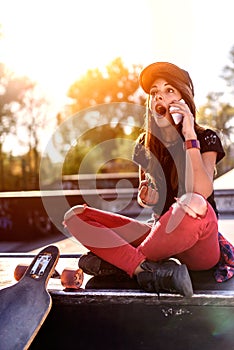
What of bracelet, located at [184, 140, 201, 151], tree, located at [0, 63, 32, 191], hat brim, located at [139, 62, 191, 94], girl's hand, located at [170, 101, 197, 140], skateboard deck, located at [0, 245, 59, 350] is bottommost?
skateboard deck, located at [0, 245, 59, 350]

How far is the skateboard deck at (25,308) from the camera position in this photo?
2.49m

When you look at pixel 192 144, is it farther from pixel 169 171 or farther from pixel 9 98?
pixel 9 98

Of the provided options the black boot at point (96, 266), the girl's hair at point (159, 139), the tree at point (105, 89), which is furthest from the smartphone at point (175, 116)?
the tree at point (105, 89)

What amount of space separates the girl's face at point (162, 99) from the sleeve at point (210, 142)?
9.5 inches

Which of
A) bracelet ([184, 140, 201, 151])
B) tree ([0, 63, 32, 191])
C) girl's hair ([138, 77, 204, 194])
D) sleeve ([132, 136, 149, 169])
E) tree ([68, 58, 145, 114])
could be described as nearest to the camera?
bracelet ([184, 140, 201, 151])

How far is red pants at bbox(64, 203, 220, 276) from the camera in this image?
2.48 metres

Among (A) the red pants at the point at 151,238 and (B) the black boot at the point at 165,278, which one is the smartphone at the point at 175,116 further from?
(B) the black boot at the point at 165,278

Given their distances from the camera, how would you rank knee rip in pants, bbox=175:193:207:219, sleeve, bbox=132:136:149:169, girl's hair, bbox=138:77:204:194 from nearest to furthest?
knee rip in pants, bbox=175:193:207:219 < girl's hair, bbox=138:77:204:194 < sleeve, bbox=132:136:149:169

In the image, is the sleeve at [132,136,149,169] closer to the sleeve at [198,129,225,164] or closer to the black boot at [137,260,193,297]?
the sleeve at [198,129,225,164]

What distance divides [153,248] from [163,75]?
3.25 feet

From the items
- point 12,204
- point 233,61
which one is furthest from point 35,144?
point 12,204

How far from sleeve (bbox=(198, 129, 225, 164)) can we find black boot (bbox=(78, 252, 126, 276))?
0.92m

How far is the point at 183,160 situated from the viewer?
2803mm

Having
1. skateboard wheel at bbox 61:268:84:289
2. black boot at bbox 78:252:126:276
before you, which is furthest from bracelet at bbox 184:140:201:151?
skateboard wheel at bbox 61:268:84:289
